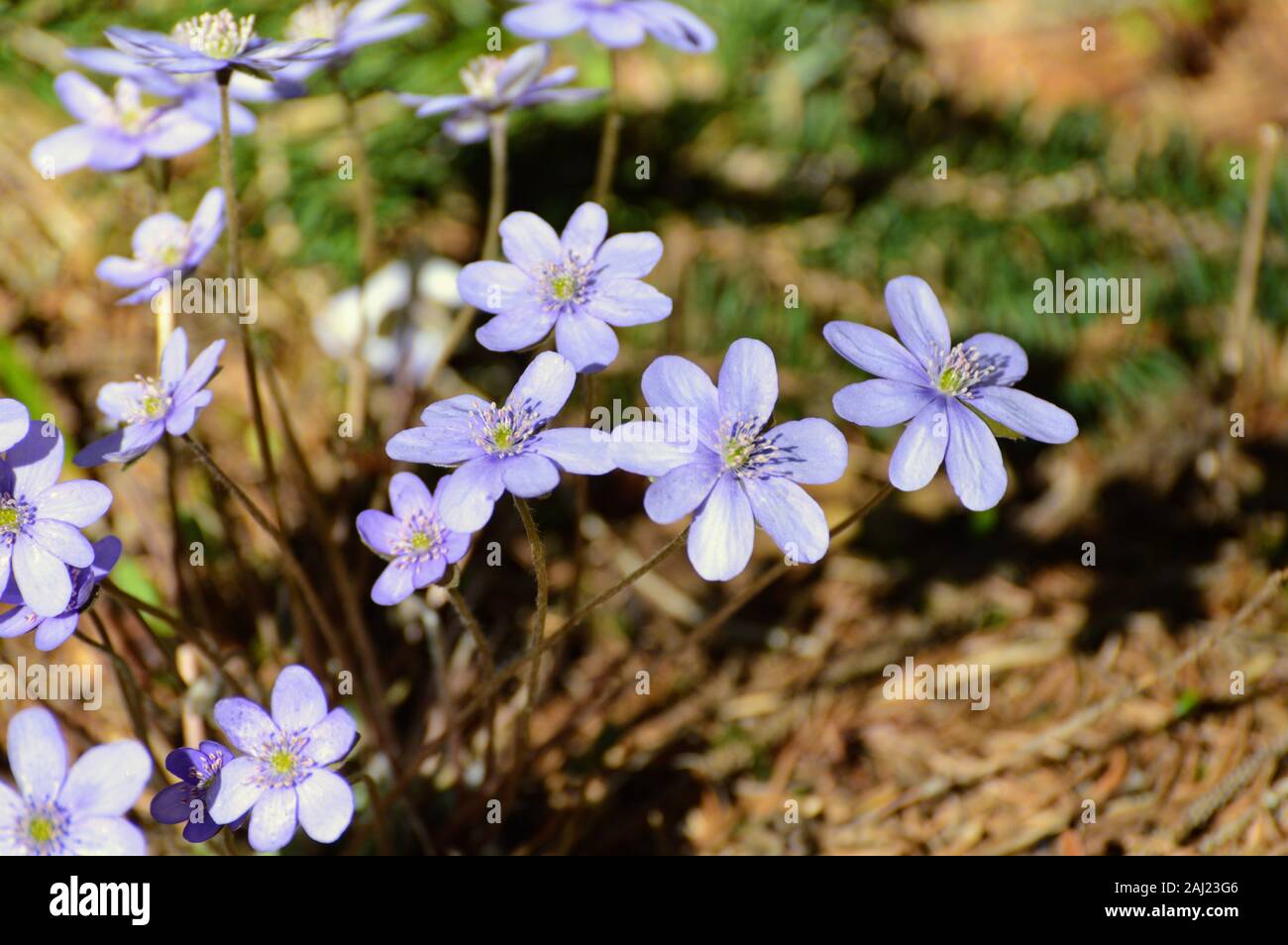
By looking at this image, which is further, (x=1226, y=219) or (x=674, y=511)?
(x=1226, y=219)

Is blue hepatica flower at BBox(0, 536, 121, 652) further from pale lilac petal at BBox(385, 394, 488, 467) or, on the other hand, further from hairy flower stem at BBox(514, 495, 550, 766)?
hairy flower stem at BBox(514, 495, 550, 766)

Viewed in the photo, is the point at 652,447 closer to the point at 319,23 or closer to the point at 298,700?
the point at 298,700

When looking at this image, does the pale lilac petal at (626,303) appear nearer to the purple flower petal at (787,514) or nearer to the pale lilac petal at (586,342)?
the pale lilac petal at (586,342)

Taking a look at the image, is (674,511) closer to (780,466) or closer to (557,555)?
(780,466)

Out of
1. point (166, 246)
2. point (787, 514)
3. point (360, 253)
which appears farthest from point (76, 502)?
point (360, 253)

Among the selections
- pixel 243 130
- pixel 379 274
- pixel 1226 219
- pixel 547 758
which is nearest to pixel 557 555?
pixel 547 758

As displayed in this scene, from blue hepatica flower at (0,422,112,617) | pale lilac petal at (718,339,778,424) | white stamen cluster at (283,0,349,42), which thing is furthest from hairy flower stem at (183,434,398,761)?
white stamen cluster at (283,0,349,42)

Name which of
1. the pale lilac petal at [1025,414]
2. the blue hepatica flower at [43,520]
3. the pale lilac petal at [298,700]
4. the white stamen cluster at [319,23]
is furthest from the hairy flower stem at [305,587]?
the pale lilac petal at [1025,414]
